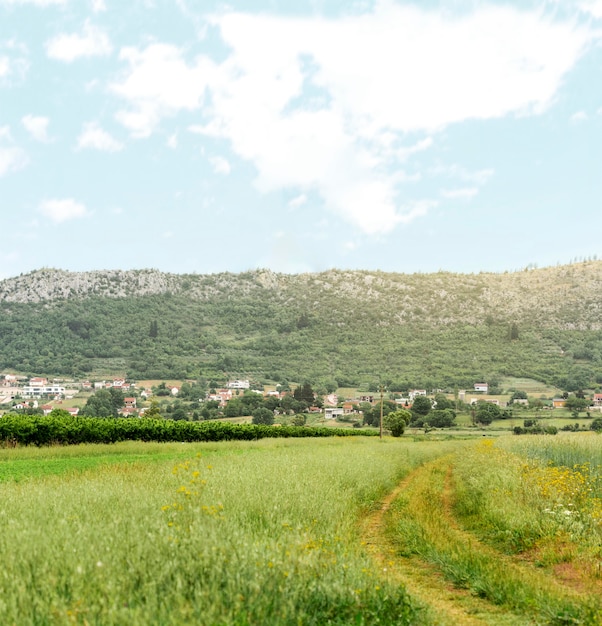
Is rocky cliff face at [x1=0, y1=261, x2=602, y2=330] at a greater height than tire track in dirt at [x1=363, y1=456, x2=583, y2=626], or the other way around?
rocky cliff face at [x1=0, y1=261, x2=602, y2=330]

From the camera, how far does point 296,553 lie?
604 centimetres

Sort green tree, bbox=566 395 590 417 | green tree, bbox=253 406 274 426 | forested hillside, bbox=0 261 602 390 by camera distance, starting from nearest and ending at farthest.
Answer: green tree, bbox=253 406 274 426, green tree, bbox=566 395 590 417, forested hillside, bbox=0 261 602 390

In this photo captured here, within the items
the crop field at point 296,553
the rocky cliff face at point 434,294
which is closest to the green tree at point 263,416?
the crop field at point 296,553

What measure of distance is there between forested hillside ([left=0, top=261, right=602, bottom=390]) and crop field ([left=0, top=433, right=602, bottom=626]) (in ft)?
448

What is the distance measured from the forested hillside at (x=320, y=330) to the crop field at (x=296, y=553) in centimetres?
13651

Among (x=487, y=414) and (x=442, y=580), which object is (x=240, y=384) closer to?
(x=487, y=414)

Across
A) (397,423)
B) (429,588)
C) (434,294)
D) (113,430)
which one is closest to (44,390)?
(397,423)

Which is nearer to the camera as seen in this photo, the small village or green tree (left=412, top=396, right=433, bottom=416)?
green tree (left=412, top=396, right=433, bottom=416)

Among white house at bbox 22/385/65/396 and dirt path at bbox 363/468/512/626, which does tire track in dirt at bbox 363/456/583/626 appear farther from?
white house at bbox 22/385/65/396

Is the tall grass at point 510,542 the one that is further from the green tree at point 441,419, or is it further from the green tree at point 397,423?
the green tree at point 441,419

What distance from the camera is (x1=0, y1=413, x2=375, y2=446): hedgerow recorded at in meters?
35.3

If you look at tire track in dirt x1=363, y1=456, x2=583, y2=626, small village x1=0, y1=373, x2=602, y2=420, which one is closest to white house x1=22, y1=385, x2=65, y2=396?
small village x1=0, y1=373, x2=602, y2=420

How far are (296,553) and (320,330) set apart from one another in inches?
6948

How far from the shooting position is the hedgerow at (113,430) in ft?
116
